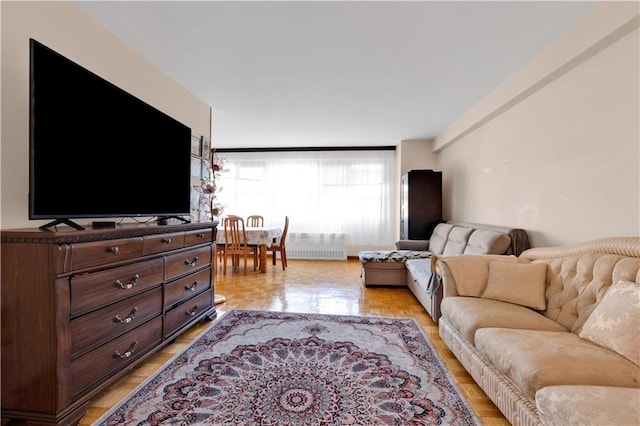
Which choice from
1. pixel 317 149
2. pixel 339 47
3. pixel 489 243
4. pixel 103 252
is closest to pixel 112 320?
pixel 103 252

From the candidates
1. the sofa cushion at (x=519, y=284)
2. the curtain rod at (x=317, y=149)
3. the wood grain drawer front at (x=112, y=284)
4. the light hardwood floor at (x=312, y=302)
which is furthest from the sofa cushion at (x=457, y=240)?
the wood grain drawer front at (x=112, y=284)

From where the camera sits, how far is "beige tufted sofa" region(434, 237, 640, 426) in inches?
44.6

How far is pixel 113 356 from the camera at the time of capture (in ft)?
5.61

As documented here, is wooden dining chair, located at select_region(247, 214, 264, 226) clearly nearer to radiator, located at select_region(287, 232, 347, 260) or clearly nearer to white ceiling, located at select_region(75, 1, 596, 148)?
radiator, located at select_region(287, 232, 347, 260)

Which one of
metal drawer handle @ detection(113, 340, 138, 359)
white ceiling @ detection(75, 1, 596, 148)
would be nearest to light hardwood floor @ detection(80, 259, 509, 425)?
metal drawer handle @ detection(113, 340, 138, 359)

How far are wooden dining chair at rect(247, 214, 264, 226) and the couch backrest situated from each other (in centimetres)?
518

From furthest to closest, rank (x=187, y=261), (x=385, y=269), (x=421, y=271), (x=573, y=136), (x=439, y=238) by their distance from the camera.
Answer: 1. (x=439, y=238)
2. (x=385, y=269)
3. (x=421, y=271)
4. (x=187, y=261)
5. (x=573, y=136)

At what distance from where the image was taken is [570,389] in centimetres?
113

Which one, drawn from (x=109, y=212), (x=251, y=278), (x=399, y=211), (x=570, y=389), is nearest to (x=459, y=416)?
(x=570, y=389)

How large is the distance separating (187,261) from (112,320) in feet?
2.59

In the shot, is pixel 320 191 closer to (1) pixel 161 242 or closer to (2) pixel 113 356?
(1) pixel 161 242

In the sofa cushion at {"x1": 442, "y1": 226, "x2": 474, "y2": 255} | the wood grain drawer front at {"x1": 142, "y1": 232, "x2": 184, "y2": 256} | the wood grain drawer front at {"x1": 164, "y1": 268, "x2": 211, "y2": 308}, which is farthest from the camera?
the sofa cushion at {"x1": 442, "y1": 226, "x2": 474, "y2": 255}

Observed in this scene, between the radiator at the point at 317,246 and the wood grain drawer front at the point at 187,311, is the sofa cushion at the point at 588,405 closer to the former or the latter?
the wood grain drawer front at the point at 187,311

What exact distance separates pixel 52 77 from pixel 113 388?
181 centimetres
